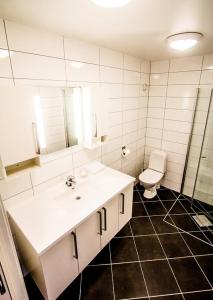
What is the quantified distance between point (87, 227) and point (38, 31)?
172 cm

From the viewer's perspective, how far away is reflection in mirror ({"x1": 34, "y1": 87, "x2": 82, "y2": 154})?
1.50 m

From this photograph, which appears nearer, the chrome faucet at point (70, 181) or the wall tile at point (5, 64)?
the wall tile at point (5, 64)

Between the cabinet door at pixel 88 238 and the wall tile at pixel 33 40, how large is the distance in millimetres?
1504

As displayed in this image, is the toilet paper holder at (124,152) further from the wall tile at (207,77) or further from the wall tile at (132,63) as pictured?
the wall tile at (207,77)

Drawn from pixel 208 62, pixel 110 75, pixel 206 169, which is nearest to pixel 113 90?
pixel 110 75

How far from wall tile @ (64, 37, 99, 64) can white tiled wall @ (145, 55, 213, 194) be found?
1409mm

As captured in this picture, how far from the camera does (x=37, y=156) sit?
1.31 m

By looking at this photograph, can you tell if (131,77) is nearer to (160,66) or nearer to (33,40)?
(160,66)

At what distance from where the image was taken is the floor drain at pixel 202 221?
2.32 m

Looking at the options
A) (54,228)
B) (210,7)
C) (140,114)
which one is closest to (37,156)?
(54,228)

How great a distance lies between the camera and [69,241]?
131 centimetres

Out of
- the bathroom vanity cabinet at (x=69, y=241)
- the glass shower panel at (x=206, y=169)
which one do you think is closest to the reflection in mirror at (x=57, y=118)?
the bathroom vanity cabinet at (x=69, y=241)

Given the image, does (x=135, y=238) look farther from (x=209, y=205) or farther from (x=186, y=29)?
(x=186, y=29)

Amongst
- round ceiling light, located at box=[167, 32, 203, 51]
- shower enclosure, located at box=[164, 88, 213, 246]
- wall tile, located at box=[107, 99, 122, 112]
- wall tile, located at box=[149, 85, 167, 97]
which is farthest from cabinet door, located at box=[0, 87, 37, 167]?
wall tile, located at box=[149, 85, 167, 97]
